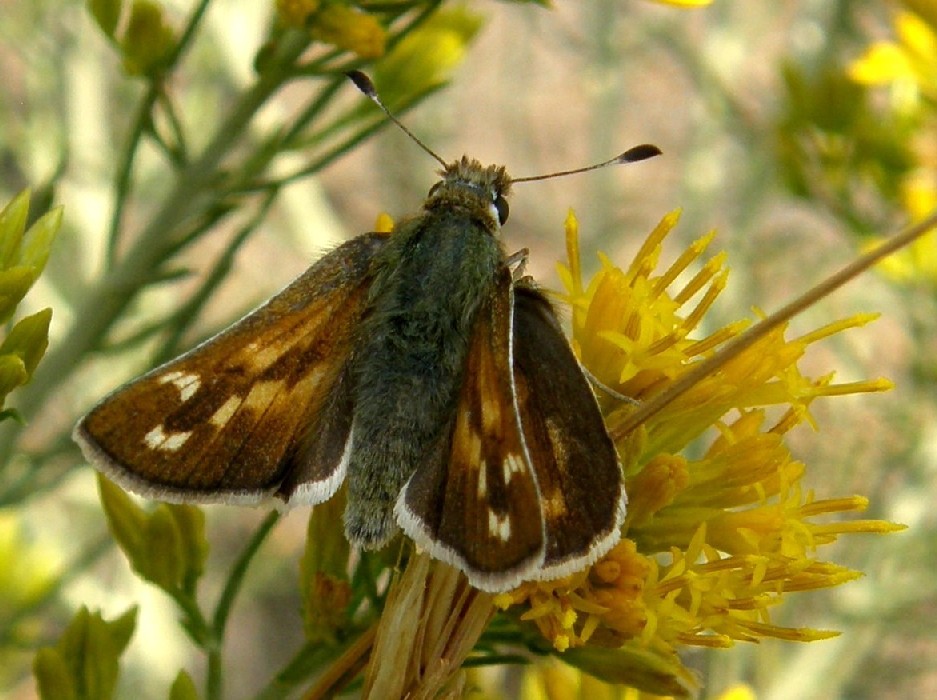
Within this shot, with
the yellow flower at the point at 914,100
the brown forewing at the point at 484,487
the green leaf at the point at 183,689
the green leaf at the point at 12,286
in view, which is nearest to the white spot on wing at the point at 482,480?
the brown forewing at the point at 484,487

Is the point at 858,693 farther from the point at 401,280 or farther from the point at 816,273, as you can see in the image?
the point at 401,280

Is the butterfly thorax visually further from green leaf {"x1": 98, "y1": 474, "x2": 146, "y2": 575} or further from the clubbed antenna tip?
green leaf {"x1": 98, "y1": 474, "x2": 146, "y2": 575}

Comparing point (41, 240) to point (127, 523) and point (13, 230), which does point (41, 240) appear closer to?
point (13, 230)

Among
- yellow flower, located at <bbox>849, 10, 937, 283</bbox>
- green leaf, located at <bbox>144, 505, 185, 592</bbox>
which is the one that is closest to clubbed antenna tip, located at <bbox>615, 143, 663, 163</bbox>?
green leaf, located at <bbox>144, 505, 185, 592</bbox>

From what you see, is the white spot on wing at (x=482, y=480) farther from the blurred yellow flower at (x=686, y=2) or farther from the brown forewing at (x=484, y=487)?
the blurred yellow flower at (x=686, y=2)

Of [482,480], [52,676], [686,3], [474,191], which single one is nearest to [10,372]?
[52,676]

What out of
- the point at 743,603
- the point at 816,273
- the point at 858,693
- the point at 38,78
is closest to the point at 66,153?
the point at 743,603
